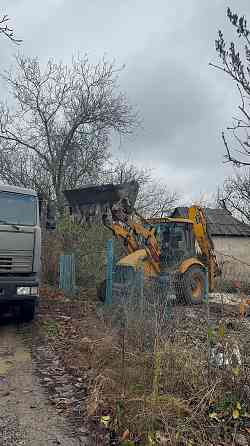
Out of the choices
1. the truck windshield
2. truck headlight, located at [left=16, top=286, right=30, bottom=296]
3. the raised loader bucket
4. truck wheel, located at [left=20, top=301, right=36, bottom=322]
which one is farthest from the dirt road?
the raised loader bucket

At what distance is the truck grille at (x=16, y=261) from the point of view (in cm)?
809

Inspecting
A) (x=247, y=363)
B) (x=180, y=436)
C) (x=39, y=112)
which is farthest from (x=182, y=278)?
(x=39, y=112)

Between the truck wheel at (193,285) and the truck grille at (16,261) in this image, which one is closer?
the truck grille at (16,261)

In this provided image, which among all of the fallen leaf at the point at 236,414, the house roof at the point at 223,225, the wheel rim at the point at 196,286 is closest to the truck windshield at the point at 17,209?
the wheel rim at the point at 196,286

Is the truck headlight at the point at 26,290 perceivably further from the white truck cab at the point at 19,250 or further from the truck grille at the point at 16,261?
the truck grille at the point at 16,261

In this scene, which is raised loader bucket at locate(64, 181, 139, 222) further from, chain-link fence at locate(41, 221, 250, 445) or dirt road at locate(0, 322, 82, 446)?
dirt road at locate(0, 322, 82, 446)

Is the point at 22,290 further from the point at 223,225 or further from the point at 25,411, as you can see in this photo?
the point at 223,225

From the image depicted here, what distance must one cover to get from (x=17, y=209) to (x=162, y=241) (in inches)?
196

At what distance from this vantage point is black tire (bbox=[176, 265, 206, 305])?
1105cm

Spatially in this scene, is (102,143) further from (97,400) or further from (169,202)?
(97,400)

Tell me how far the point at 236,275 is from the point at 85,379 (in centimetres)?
333

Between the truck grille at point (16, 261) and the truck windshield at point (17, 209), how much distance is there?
62cm

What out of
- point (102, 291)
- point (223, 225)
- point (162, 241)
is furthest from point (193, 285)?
point (223, 225)

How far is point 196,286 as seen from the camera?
38.9 feet
